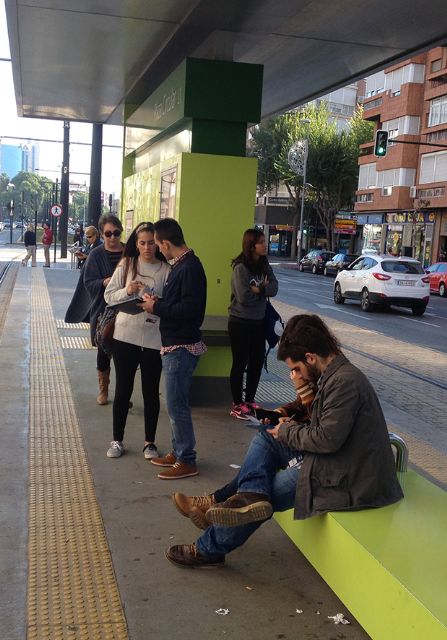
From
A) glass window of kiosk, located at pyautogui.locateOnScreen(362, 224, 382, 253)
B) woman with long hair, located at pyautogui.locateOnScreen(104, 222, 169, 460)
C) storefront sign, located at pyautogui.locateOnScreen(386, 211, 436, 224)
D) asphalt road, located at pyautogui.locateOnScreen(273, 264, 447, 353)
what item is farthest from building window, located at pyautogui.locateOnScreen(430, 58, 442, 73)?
woman with long hair, located at pyautogui.locateOnScreen(104, 222, 169, 460)

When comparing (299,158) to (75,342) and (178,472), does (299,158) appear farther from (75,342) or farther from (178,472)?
(178,472)

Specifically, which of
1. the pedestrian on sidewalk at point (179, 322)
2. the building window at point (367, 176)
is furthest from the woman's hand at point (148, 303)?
the building window at point (367, 176)

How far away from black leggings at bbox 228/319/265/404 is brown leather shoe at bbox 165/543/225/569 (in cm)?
315

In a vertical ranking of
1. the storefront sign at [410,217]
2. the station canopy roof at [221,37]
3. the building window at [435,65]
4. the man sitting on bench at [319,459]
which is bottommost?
the man sitting on bench at [319,459]

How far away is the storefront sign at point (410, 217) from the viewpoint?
4776cm

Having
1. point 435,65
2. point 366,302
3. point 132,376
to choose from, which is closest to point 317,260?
point 435,65

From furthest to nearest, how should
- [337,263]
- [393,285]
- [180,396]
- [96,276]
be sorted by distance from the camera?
[337,263] < [393,285] < [96,276] < [180,396]

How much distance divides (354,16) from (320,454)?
5.32m

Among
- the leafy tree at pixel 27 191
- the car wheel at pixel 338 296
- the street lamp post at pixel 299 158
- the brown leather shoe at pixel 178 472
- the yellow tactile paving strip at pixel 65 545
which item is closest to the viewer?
the yellow tactile paving strip at pixel 65 545

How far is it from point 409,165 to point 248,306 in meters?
46.5

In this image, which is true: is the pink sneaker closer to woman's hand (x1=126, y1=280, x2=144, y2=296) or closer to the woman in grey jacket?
the woman in grey jacket

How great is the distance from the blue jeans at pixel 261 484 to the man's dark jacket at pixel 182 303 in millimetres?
1419

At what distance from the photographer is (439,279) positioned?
31.7 metres

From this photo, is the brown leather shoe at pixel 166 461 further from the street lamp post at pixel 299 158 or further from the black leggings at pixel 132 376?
the street lamp post at pixel 299 158
